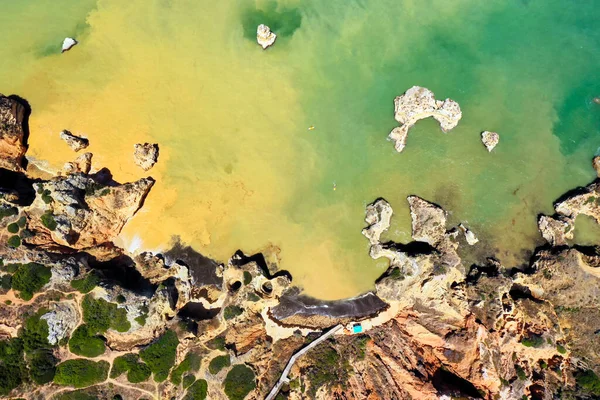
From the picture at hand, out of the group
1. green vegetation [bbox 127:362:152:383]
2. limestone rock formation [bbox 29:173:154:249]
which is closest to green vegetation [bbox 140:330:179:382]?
green vegetation [bbox 127:362:152:383]

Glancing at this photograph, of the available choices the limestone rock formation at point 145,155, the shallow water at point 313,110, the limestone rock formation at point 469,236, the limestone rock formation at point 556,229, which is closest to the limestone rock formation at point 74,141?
the shallow water at point 313,110

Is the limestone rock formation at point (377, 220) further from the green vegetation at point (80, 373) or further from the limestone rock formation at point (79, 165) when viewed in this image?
the limestone rock formation at point (79, 165)

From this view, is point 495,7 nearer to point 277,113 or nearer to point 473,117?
point 473,117

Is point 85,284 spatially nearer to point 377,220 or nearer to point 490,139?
point 377,220

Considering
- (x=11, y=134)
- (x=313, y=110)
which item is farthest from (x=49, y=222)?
(x=313, y=110)

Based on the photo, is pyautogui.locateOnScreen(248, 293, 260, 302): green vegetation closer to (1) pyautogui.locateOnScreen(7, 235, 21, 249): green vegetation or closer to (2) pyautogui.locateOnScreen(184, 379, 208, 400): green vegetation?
(2) pyautogui.locateOnScreen(184, 379, 208, 400): green vegetation

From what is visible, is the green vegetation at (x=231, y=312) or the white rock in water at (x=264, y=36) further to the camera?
the white rock in water at (x=264, y=36)
